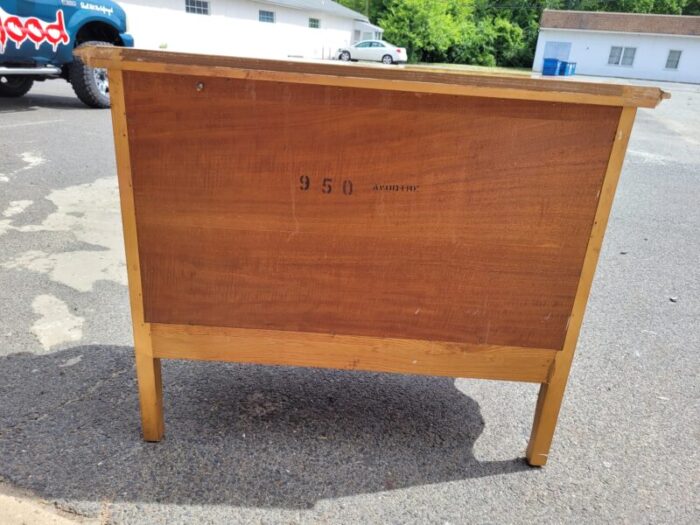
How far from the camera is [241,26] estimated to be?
24.3m

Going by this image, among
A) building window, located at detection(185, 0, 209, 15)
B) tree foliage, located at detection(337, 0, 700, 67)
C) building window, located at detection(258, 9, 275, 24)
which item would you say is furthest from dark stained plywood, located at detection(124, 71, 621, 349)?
tree foliage, located at detection(337, 0, 700, 67)

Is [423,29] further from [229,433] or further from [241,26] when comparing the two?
[229,433]

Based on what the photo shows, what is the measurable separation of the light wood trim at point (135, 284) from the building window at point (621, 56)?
4515 cm

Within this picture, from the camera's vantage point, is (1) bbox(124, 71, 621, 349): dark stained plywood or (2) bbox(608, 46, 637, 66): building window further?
(2) bbox(608, 46, 637, 66): building window

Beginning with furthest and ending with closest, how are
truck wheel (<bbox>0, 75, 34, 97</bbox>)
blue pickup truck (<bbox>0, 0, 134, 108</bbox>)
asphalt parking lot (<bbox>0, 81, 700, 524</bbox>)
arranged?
1. truck wheel (<bbox>0, 75, 34, 97</bbox>)
2. blue pickup truck (<bbox>0, 0, 134, 108</bbox>)
3. asphalt parking lot (<bbox>0, 81, 700, 524</bbox>)

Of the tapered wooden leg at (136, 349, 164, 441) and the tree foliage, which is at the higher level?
the tree foliage

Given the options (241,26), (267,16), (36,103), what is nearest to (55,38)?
(36,103)

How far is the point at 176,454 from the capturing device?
220cm

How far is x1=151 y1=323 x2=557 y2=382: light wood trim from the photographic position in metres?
2.09

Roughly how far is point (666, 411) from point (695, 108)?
794 inches

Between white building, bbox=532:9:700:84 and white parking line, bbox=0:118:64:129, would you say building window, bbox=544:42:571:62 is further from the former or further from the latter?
white parking line, bbox=0:118:64:129

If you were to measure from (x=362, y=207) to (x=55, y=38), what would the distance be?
28.8 ft

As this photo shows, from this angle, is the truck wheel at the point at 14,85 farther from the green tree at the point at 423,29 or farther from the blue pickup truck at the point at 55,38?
the green tree at the point at 423,29

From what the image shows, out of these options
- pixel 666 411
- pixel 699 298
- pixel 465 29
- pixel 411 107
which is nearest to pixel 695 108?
pixel 699 298
